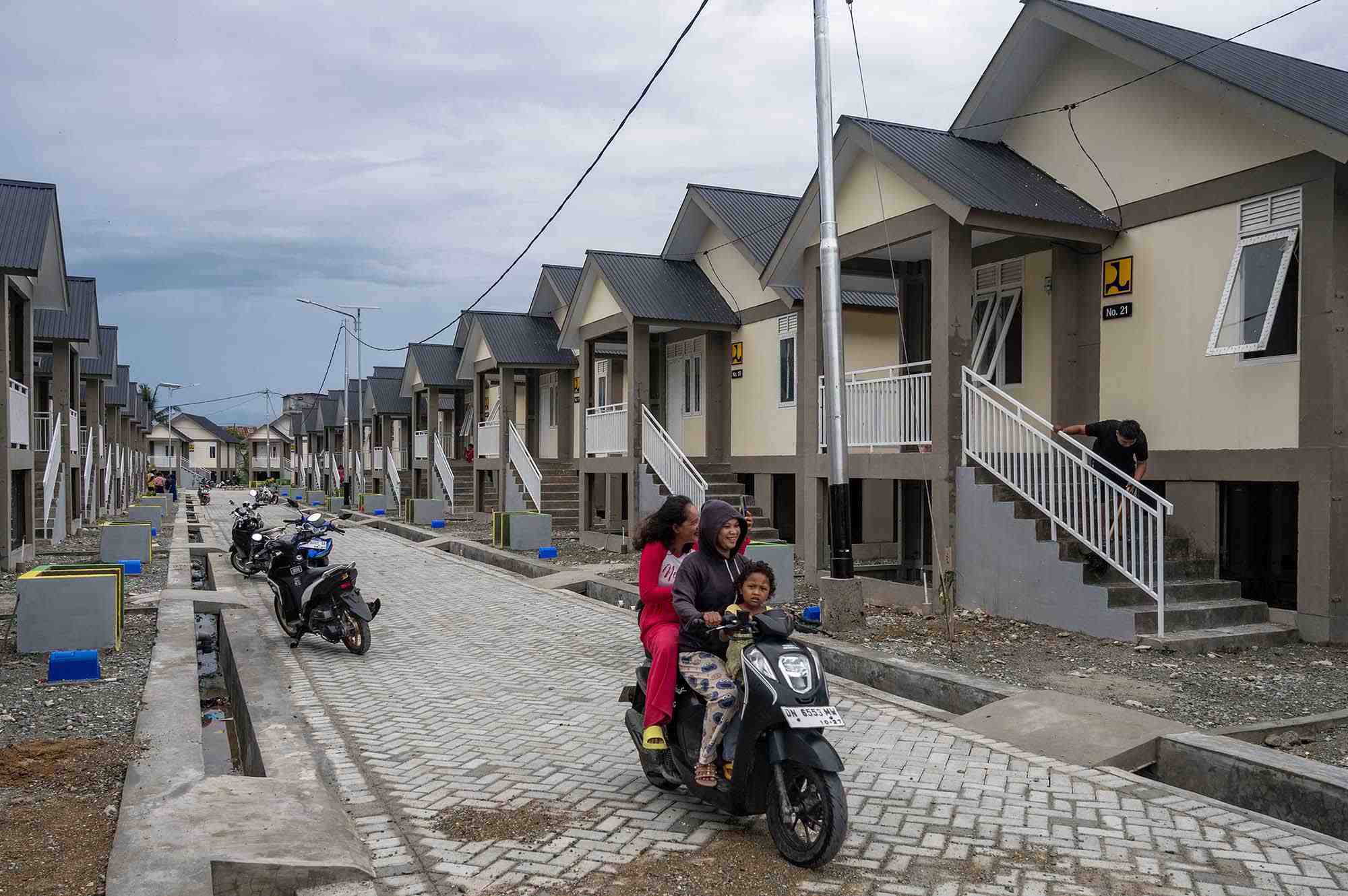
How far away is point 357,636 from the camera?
392 inches

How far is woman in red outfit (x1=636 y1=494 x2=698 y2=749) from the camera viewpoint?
5117 mm

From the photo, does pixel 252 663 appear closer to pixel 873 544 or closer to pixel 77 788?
pixel 77 788

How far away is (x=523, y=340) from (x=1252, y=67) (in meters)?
19.7

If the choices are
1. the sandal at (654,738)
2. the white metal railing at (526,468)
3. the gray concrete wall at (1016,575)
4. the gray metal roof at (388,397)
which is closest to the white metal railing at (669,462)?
the white metal railing at (526,468)

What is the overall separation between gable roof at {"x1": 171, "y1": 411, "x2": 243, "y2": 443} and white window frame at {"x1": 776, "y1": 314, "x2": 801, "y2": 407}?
103084mm

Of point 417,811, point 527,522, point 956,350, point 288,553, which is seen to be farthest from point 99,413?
point 417,811

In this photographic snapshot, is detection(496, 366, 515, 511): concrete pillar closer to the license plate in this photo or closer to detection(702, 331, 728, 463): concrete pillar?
detection(702, 331, 728, 463): concrete pillar

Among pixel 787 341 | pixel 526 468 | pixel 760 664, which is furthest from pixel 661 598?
→ pixel 526 468

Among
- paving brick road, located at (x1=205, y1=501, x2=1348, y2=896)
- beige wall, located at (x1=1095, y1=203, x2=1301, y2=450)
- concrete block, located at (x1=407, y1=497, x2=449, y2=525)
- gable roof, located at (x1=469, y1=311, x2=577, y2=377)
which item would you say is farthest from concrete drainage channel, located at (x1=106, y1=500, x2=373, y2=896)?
concrete block, located at (x1=407, y1=497, x2=449, y2=525)

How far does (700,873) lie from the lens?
445 centimetres

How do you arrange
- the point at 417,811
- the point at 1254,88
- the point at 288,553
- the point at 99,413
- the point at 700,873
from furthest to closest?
the point at 99,413
the point at 288,553
the point at 1254,88
the point at 417,811
the point at 700,873

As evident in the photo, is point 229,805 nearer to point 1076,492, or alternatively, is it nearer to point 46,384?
point 1076,492

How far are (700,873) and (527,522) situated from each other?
16470mm

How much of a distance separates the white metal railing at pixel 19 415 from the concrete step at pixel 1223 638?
1635 centimetres
